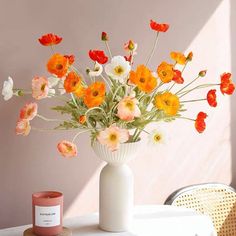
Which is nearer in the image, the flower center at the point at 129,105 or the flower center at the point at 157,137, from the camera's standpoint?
the flower center at the point at 129,105

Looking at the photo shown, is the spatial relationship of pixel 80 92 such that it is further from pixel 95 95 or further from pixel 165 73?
pixel 165 73

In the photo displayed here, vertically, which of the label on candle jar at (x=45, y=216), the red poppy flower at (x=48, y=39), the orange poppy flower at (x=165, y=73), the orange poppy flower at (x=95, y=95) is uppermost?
the red poppy flower at (x=48, y=39)

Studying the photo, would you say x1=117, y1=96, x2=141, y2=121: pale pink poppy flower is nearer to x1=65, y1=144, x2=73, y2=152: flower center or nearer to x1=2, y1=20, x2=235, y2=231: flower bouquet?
x1=2, y1=20, x2=235, y2=231: flower bouquet

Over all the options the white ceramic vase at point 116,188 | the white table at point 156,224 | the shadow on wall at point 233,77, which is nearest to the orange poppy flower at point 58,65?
the white ceramic vase at point 116,188

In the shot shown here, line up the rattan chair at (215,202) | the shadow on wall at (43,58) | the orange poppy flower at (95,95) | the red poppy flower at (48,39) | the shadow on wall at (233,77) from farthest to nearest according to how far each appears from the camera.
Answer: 1. the shadow on wall at (233,77)
2. the rattan chair at (215,202)
3. the shadow on wall at (43,58)
4. the red poppy flower at (48,39)
5. the orange poppy flower at (95,95)

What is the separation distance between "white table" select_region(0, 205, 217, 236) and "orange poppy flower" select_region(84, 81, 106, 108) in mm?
472

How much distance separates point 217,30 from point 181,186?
742 mm

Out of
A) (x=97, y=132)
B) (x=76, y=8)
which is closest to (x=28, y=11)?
(x=76, y=8)

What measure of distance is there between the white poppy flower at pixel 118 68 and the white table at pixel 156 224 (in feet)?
1.76

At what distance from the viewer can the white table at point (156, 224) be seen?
1.75m

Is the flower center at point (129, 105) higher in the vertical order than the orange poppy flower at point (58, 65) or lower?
lower

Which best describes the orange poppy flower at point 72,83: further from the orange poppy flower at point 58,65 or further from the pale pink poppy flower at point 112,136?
the pale pink poppy flower at point 112,136

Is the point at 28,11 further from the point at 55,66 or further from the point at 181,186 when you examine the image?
the point at 181,186

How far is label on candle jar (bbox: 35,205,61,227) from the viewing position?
1.60m
